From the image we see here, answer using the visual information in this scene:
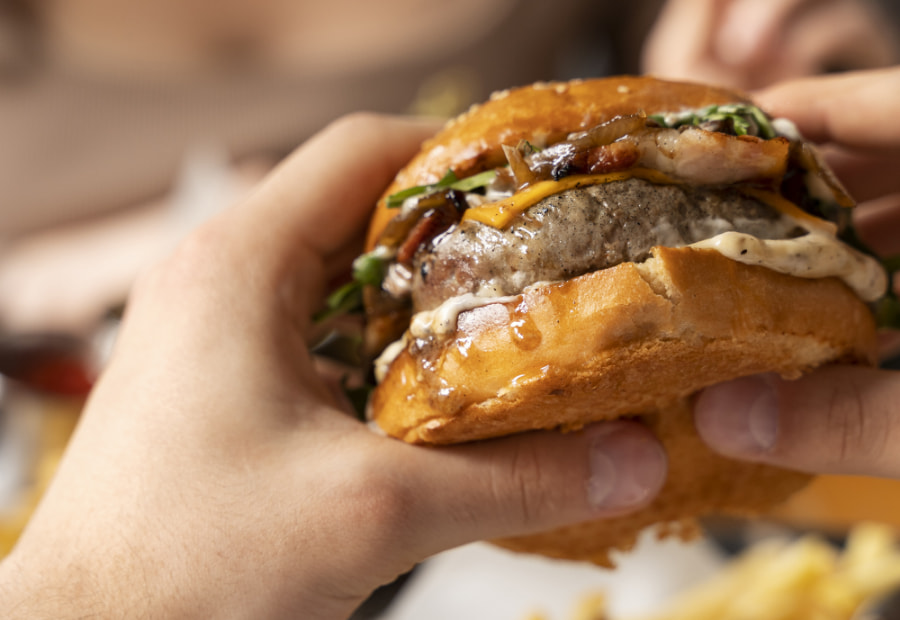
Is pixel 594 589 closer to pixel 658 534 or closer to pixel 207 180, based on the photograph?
pixel 658 534

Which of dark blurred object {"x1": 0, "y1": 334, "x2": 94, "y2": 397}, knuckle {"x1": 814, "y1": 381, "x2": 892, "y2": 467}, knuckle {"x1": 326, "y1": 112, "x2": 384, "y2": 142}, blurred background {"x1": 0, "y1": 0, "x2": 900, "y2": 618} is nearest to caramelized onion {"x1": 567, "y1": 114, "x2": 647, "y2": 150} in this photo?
knuckle {"x1": 814, "y1": 381, "x2": 892, "y2": 467}

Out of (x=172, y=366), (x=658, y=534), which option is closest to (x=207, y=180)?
(x=172, y=366)

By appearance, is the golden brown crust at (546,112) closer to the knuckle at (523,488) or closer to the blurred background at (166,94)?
the knuckle at (523,488)

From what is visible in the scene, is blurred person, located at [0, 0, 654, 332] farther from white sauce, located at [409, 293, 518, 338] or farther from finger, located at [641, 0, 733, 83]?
white sauce, located at [409, 293, 518, 338]

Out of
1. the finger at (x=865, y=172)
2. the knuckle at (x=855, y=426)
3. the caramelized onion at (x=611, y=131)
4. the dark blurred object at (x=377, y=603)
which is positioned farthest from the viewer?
the dark blurred object at (x=377, y=603)

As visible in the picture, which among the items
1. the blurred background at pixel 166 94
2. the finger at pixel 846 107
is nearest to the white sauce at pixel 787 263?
the finger at pixel 846 107

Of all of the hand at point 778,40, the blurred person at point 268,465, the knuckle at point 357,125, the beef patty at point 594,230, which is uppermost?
the hand at point 778,40

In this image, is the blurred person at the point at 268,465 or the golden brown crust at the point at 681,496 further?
the golden brown crust at the point at 681,496

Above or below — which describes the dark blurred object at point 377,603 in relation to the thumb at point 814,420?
below

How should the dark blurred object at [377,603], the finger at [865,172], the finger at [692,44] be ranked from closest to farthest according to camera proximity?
1. the finger at [865,172]
2. the dark blurred object at [377,603]
3. the finger at [692,44]
